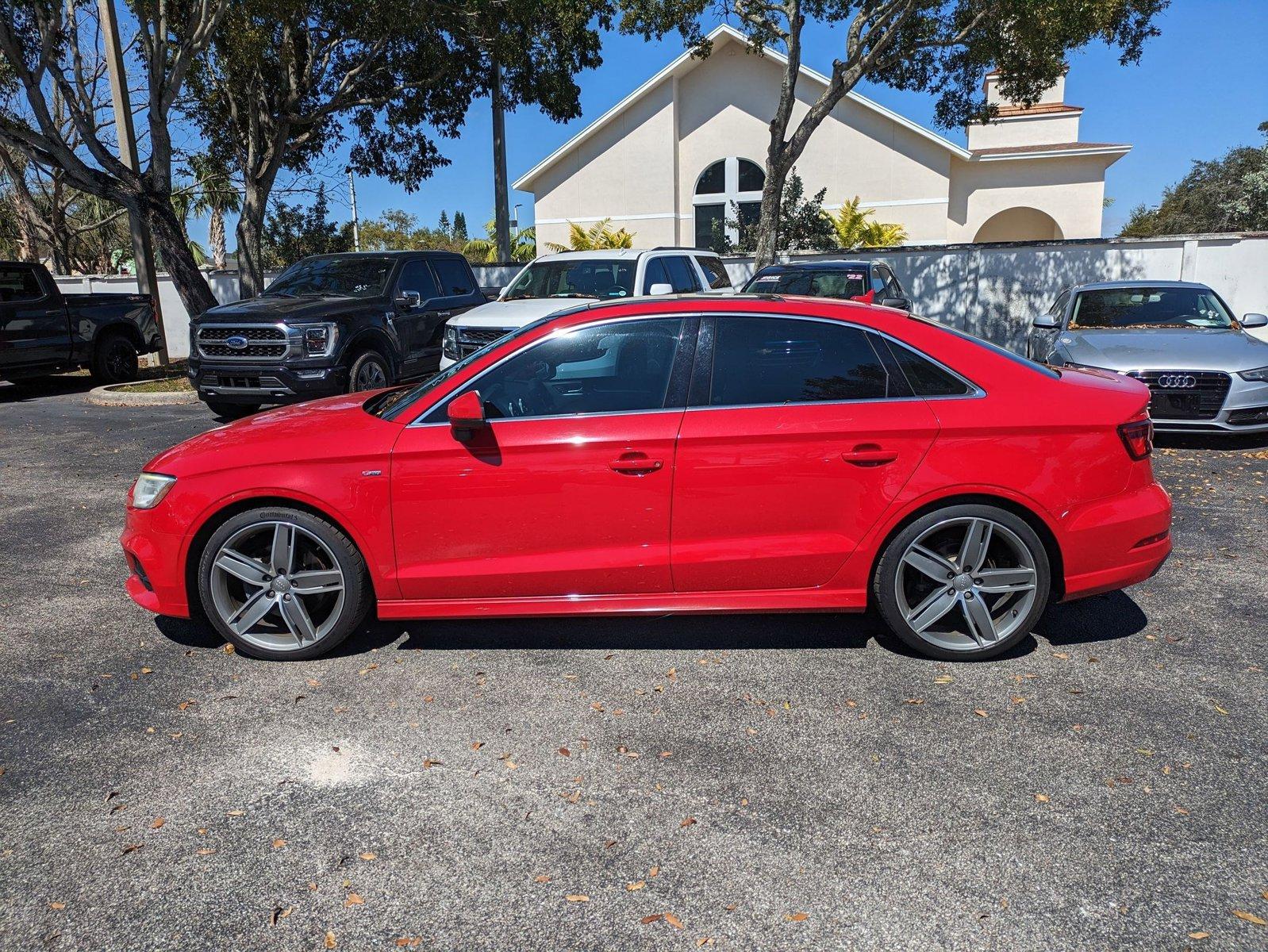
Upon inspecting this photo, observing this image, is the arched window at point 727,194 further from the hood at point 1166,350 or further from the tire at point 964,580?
the tire at point 964,580

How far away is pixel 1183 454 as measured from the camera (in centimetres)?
912

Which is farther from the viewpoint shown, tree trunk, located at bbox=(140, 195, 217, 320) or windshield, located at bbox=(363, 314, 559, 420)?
tree trunk, located at bbox=(140, 195, 217, 320)

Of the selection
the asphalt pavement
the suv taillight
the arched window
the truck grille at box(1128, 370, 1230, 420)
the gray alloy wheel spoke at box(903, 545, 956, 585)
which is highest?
the arched window

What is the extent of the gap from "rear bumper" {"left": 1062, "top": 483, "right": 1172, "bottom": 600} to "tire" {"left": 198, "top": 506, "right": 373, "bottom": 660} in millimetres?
3299

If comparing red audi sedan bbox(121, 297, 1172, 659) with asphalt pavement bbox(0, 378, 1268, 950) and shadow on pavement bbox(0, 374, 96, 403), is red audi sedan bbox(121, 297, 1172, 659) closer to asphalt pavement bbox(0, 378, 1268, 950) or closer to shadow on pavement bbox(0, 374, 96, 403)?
asphalt pavement bbox(0, 378, 1268, 950)

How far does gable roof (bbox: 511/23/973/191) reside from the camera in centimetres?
2638

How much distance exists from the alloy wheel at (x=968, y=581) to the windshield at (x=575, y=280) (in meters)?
6.96

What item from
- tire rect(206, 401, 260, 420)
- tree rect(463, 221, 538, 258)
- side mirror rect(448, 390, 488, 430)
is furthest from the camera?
tree rect(463, 221, 538, 258)

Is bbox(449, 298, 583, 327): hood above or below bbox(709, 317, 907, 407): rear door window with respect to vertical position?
above

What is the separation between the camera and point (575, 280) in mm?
11344

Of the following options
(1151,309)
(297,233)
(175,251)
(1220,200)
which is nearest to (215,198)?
(297,233)

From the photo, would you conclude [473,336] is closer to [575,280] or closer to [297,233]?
[575,280]

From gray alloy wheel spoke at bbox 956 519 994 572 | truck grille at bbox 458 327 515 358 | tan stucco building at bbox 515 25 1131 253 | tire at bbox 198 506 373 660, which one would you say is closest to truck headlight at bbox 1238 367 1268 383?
gray alloy wheel spoke at bbox 956 519 994 572

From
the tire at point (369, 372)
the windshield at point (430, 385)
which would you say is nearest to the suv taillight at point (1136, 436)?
the windshield at point (430, 385)
